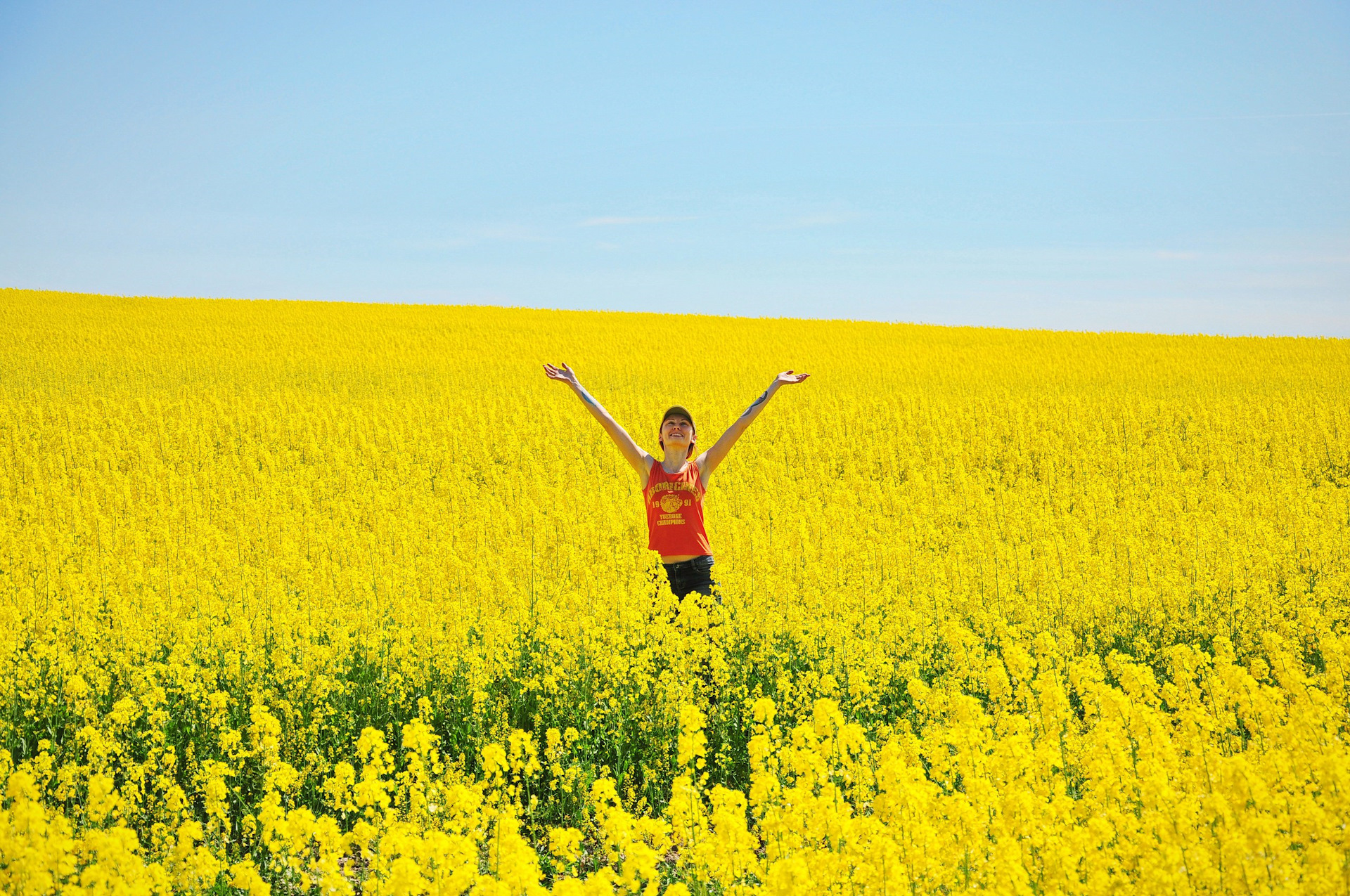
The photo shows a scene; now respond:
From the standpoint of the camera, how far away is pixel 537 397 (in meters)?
22.3

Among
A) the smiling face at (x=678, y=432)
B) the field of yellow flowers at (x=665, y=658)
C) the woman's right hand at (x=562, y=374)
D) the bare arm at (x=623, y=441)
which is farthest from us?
the woman's right hand at (x=562, y=374)

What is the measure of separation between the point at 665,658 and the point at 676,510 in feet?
3.59

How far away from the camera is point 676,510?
623 cm

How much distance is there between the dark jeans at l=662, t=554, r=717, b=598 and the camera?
20.8 ft

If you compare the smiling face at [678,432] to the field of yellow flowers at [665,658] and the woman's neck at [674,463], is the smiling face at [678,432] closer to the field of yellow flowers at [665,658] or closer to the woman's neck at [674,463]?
the woman's neck at [674,463]

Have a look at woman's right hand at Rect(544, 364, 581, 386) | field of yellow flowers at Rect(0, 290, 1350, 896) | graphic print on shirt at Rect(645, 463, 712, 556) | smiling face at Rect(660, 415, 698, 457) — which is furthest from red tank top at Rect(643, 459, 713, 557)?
woman's right hand at Rect(544, 364, 581, 386)

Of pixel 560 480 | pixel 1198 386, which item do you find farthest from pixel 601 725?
pixel 1198 386

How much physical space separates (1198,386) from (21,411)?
31.0 m

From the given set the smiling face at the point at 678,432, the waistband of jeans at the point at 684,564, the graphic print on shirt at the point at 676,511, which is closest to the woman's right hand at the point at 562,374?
the smiling face at the point at 678,432

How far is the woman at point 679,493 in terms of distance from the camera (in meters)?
6.21

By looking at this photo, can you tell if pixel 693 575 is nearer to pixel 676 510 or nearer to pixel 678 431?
pixel 676 510

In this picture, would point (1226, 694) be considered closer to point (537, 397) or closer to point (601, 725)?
point (601, 725)

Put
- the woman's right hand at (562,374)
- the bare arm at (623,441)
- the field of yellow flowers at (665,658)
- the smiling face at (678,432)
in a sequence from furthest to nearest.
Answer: the woman's right hand at (562,374)
the bare arm at (623,441)
the smiling face at (678,432)
the field of yellow flowers at (665,658)

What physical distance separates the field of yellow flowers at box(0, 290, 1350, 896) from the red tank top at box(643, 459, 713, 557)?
18.3 inches
